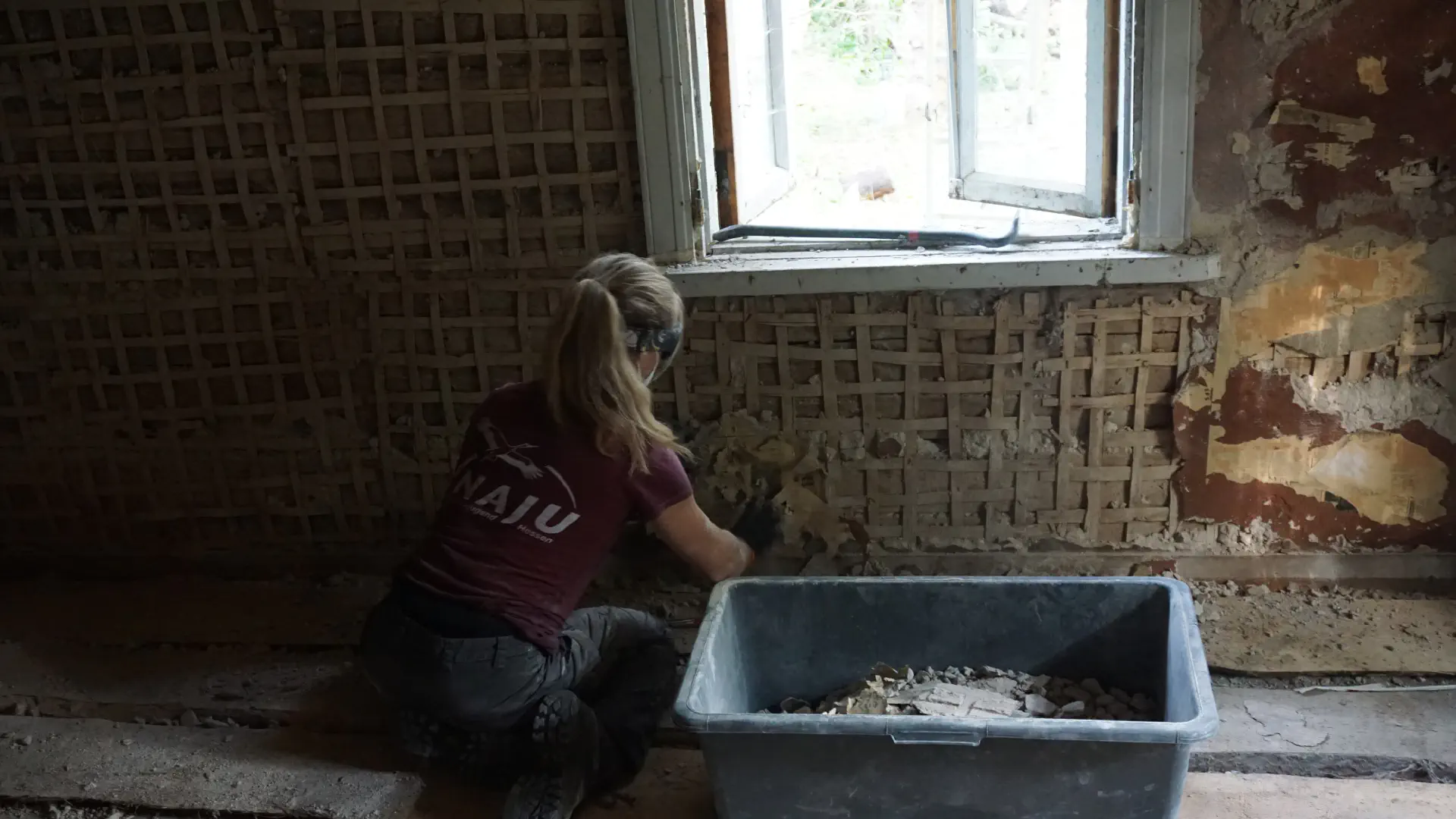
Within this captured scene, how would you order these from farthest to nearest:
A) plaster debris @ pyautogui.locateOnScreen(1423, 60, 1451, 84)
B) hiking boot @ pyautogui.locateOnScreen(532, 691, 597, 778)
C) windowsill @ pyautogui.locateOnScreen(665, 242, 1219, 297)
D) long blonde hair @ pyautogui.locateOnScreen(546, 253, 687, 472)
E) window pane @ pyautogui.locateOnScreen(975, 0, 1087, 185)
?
window pane @ pyautogui.locateOnScreen(975, 0, 1087, 185)
windowsill @ pyautogui.locateOnScreen(665, 242, 1219, 297)
plaster debris @ pyautogui.locateOnScreen(1423, 60, 1451, 84)
hiking boot @ pyautogui.locateOnScreen(532, 691, 597, 778)
long blonde hair @ pyautogui.locateOnScreen(546, 253, 687, 472)

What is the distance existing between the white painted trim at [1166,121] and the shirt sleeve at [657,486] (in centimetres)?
98

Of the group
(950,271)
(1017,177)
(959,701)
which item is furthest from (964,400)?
(959,701)

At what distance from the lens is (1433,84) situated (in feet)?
6.07

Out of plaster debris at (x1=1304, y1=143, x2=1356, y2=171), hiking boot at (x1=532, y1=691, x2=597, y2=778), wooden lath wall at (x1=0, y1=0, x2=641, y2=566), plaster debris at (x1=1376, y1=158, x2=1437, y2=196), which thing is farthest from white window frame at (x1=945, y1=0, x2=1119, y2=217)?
hiking boot at (x1=532, y1=691, x2=597, y2=778)

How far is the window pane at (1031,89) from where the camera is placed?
213 cm

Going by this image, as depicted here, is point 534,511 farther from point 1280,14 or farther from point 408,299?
point 1280,14

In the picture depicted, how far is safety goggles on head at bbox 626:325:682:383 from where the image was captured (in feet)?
5.31

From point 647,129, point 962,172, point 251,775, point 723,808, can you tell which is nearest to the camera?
point 723,808

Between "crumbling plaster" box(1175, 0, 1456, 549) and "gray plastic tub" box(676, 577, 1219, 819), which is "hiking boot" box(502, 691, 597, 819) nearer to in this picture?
"gray plastic tub" box(676, 577, 1219, 819)

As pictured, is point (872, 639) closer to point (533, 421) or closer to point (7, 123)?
point (533, 421)

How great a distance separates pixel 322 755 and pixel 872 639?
0.96 metres

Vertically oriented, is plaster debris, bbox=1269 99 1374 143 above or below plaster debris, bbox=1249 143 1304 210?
above

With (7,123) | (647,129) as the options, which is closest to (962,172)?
(647,129)

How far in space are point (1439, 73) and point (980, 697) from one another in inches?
51.0
